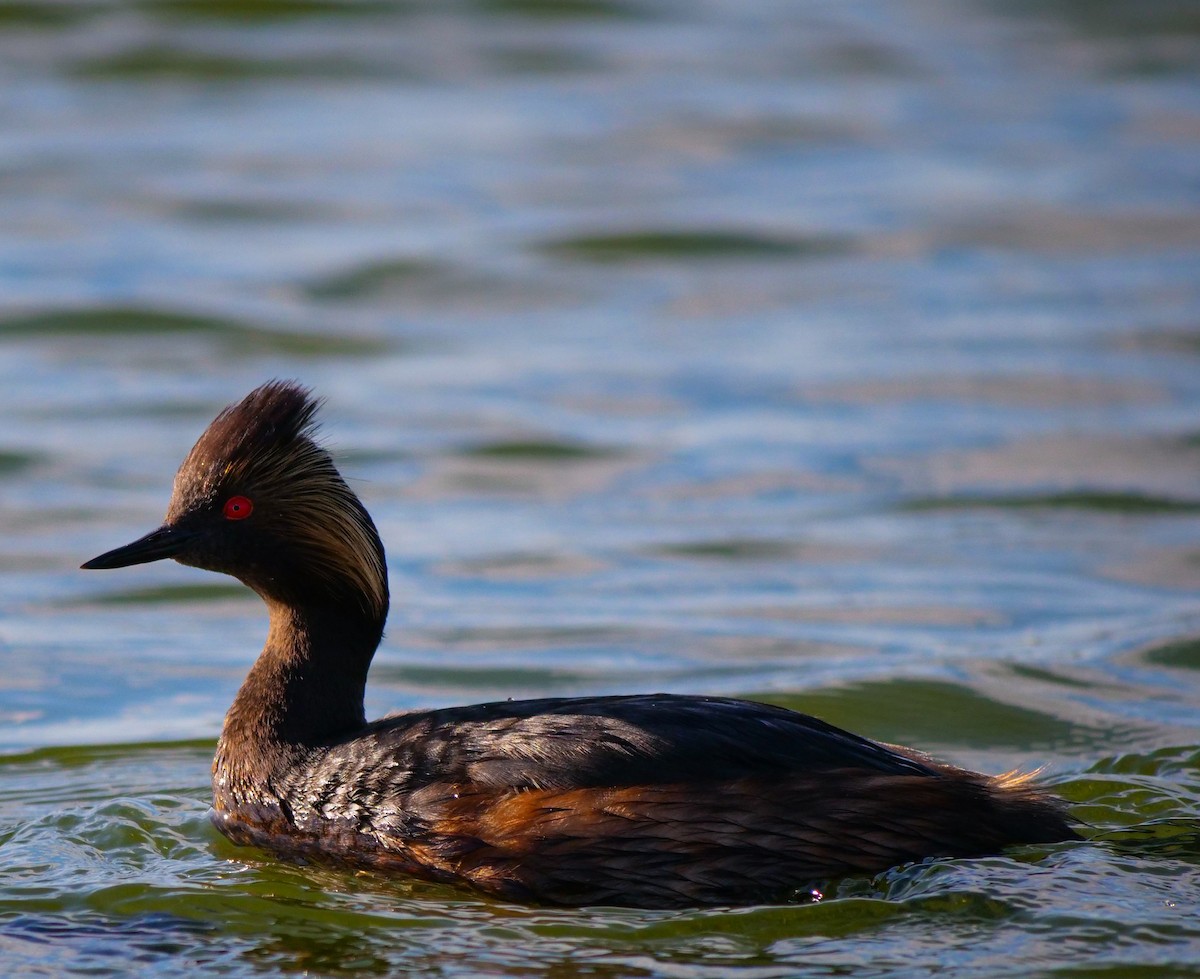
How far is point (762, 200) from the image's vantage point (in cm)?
1850

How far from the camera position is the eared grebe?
19.2ft

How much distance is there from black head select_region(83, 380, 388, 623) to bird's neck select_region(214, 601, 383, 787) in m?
0.13

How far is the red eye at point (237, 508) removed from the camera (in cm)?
682

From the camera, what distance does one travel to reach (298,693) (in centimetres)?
677

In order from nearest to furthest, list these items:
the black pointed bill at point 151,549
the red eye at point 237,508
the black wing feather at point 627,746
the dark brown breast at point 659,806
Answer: the dark brown breast at point 659,806 < the black wing feather at point 627,746 < the black pointed bill at point 151,549 < the red eye at point 237,508

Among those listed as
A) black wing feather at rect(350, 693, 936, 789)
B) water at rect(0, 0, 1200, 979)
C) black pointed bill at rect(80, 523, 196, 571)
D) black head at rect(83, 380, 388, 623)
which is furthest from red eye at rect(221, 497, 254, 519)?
black wing feather at rect(350, 693, 936, 789)

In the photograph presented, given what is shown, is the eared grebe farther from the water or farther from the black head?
the water

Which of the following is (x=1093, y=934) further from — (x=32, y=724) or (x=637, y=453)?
(x=637, y=453)

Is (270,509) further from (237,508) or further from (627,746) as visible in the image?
(627,746)

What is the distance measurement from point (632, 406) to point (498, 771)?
25.2 ft

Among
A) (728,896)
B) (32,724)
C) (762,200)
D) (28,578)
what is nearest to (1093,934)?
(728,896)

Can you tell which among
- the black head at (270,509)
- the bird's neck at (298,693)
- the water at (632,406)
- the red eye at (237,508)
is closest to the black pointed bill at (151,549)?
the black head at (270,509)

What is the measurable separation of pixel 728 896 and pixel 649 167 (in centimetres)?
1443

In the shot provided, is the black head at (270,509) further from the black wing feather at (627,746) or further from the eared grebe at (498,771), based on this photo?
the black wing feather at (627,746)
